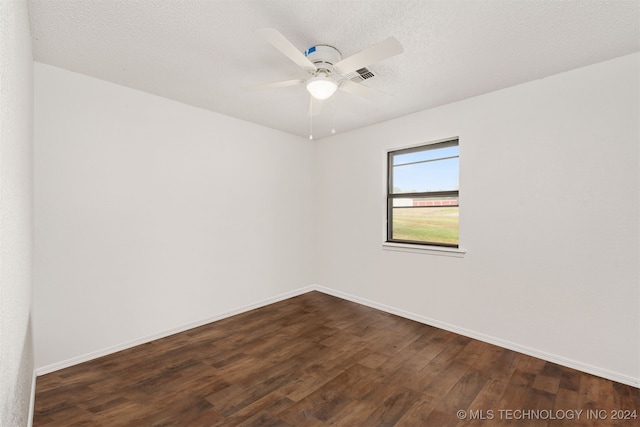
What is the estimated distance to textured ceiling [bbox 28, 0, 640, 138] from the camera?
171 cm

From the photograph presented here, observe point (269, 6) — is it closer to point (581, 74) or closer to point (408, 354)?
point (581, 74)

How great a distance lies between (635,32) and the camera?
6.38 feet

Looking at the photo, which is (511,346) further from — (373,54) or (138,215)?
(138,215)

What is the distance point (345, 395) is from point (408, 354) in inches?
34.9

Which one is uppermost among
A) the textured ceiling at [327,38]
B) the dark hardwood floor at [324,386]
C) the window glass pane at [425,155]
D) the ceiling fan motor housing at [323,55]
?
the textured ceiling at [327,38]

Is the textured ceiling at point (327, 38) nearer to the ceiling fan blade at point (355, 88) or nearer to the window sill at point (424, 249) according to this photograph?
the ceiling fan blade at point (355, 88)

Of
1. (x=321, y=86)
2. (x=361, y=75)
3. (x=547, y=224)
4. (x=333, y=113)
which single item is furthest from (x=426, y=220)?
(x=321, y=86)

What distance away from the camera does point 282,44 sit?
5.30 feet

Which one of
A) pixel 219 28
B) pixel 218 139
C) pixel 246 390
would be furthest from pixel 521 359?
pixel 218 139

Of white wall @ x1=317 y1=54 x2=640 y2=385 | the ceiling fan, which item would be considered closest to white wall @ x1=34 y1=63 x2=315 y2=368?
the ceiling fan

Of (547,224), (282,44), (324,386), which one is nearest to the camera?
(282,44)

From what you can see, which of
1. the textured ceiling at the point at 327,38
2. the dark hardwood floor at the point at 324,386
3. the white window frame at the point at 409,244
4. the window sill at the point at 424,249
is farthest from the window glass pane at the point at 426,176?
the dark hardwood floor at the point at 324,386

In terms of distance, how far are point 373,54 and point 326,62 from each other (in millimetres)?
480

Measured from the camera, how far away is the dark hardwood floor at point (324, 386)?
6.12ft
